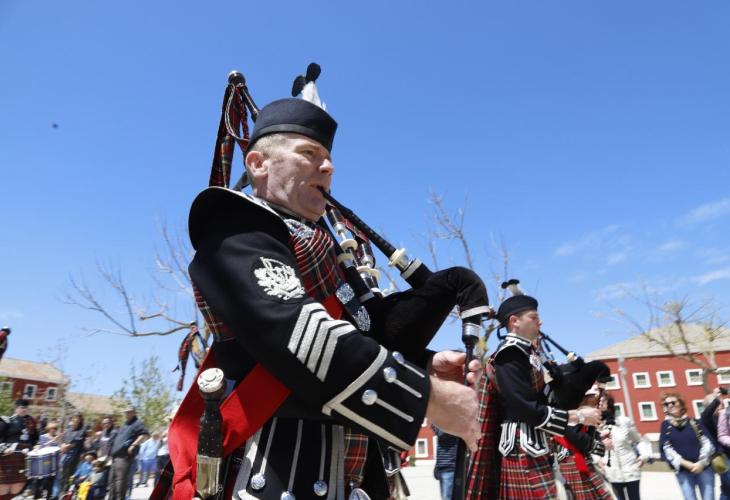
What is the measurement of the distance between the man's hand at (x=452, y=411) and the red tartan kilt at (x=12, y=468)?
8.93 m

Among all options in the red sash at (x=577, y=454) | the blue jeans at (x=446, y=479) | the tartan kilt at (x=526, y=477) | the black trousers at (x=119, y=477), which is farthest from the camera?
the black trousers at (x=119, y=477)

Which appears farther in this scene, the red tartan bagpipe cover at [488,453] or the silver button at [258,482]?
the red tartan bagpipe cover at [488,453]

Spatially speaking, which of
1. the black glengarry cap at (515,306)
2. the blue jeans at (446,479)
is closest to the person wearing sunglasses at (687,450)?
the blue jeans at (446,479)

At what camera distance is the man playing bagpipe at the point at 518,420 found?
468cm

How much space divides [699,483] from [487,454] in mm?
5300

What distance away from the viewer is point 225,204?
1713 millimetres

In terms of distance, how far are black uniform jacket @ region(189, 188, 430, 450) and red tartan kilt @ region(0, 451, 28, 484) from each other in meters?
8.66

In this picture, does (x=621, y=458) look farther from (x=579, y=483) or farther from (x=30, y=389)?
(x=30, y=389)

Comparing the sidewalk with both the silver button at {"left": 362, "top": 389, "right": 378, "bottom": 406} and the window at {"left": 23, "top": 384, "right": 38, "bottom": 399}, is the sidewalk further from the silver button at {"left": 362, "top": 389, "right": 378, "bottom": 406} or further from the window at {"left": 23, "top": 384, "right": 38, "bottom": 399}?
the window at {"left": 23, "top": 384, "right": 38, "bottom": 399}

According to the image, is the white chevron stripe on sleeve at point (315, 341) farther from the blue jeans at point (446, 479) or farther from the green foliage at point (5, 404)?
the green foliage at point (5, 404)

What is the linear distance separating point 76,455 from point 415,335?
13711 mm

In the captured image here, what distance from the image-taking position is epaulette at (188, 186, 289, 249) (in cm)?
165

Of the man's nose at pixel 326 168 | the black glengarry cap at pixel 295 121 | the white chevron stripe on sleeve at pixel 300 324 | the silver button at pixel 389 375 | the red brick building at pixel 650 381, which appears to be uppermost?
the red brick building at pixel 650 381

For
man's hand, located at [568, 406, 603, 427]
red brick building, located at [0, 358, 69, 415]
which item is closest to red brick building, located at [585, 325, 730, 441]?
man's hand, located at [568, 406, 603, 427]
